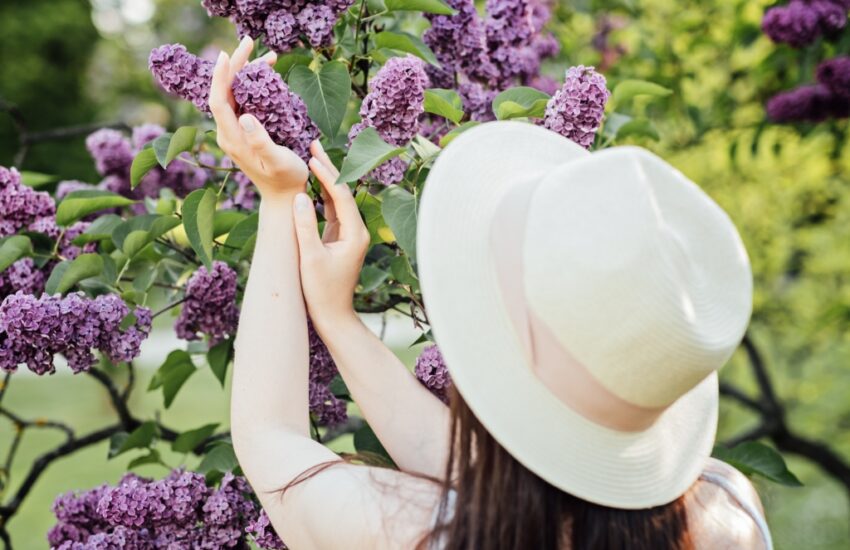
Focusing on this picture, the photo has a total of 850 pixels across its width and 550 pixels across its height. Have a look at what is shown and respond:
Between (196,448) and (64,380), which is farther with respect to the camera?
(64,380)

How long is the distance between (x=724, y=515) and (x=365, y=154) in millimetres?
670

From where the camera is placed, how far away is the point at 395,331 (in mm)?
12633

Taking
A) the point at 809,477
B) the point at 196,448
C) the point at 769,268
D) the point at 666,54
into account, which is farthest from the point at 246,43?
the point at 809,477

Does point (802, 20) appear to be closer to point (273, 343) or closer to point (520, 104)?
point (520, 104)

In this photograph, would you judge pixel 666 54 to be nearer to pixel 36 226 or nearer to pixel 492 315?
pixel 36 226

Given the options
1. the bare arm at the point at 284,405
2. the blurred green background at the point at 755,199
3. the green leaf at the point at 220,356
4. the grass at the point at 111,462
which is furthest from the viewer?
the grass at the point at 111,462

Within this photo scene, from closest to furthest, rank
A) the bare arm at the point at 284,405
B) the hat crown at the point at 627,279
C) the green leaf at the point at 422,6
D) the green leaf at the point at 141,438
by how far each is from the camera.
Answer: the hat crown at the point at 627,279 → the bare arm at the point at 284,405 → the green leaf at the point at 422,6 → the green leaf at the point at 141,438

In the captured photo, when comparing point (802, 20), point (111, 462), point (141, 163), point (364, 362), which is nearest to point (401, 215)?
point (364, 362)

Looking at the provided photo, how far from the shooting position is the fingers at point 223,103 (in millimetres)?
1291

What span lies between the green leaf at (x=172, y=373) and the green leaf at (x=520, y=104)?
83 cm

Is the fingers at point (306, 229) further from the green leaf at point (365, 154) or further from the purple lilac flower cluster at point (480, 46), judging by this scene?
the purple lilac flower cluster at point (480, 46)

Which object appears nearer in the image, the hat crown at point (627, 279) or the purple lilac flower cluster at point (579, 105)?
the hat crown at point (627, 279)

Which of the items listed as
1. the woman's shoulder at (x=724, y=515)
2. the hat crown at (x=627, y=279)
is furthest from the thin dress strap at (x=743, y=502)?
the hat crown at (x=627, y=279)

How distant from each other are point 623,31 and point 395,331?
8.86 meters
